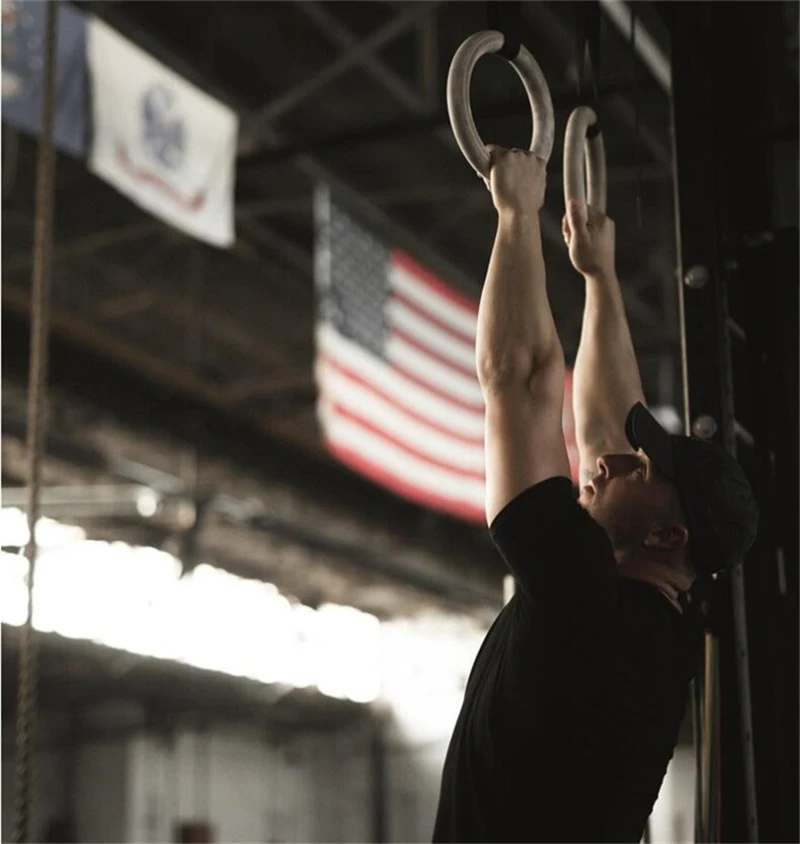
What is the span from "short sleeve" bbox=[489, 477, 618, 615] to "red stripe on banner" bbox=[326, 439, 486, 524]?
4.11 metres

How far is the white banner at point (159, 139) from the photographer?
16.2 ft

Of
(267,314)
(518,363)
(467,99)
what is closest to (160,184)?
(467,99)

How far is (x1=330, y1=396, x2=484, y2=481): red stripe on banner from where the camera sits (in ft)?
18.8

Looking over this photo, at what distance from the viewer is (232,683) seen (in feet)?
50.6

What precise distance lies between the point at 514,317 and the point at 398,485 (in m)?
4.54

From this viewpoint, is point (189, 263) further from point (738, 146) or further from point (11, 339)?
point (738, 146)

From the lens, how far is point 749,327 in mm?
2752

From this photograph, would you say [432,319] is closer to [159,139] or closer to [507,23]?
[159,139]

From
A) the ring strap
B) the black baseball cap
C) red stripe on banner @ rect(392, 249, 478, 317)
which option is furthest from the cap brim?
red stripe on banner @ rect(392, 249, 478, 317)

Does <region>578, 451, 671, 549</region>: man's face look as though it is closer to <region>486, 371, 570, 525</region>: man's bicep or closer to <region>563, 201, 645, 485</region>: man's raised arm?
<region>486, 371, 570, 525</region>: man's bicep

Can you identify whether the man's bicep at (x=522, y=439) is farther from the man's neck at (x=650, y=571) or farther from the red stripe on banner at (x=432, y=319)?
the red stripe on banner at (x=432, y=319)

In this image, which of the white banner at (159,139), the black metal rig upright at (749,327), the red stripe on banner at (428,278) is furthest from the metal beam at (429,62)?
the black metal rig upright at (749,327)

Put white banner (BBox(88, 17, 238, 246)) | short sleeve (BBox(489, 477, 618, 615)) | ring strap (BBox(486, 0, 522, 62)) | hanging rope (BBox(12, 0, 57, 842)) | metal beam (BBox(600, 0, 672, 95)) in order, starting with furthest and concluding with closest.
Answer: white banner (BBox(88, 17, 238, 246)), metal beam (BBox(600, 0, 672, 95)), hanging rope (BBox(12, 0, 57, 842)), ring strap (BBox(486, 0, 522, 62)), short sleeve (BBox(489, 477, 618, 615))

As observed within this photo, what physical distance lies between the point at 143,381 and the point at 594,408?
661cm
